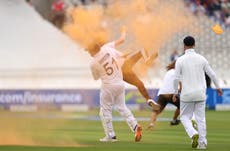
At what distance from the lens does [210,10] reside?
3462cm

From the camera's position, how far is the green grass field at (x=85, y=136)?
16.4 m

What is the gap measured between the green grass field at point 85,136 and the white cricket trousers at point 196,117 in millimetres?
335

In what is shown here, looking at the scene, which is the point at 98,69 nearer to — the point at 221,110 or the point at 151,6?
the point at 151,6

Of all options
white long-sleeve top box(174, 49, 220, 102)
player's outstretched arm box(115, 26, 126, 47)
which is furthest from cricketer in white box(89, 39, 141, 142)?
white long-sleeve top box(174, 49, 220, 102)

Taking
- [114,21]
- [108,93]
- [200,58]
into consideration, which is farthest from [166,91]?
[200,58]

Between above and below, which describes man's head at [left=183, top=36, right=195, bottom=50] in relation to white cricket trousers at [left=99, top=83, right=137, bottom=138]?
above

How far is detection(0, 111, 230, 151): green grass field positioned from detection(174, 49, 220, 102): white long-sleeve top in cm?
110

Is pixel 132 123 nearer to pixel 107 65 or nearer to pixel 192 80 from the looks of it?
Answer: pixel 107 65

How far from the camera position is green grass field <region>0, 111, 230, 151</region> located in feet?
53.9

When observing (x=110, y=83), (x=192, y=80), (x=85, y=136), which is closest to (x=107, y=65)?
(x=110, y=83)

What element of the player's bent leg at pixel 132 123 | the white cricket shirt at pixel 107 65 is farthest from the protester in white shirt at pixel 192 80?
the white cricket shirt at pixel 107 65

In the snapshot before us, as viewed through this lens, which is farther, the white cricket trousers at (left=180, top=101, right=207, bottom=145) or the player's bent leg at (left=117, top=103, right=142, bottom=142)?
the player's bent leg at (left=117, top=103, right=142, bottom=142)

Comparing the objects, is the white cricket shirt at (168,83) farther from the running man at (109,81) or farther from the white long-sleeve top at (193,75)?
the white long-sleeve top at (193,75)

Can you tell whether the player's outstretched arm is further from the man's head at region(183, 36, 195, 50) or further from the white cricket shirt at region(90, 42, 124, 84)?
the man's head at region(183, 36, 195, 50)
